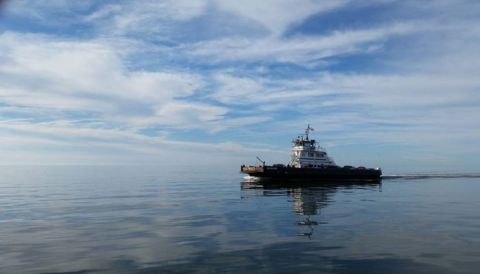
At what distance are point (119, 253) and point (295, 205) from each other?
23000 millimetres

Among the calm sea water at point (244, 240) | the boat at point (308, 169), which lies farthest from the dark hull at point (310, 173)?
the calm sea water at point (244, 240)

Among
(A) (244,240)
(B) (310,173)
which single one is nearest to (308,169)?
(B) (310,173)

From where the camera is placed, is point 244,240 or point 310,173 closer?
point 244,240

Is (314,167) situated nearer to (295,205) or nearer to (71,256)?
(295,205)

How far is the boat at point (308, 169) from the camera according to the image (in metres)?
80.2

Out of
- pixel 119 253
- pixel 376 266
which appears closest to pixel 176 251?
pixel 119 253

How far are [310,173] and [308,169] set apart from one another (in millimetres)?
790

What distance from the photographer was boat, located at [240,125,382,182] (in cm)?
8019

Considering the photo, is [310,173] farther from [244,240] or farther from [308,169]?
[244,240]

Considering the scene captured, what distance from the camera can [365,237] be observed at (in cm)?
2344

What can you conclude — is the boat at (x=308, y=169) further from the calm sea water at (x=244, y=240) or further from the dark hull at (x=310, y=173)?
the calm sea water at (x=244, y=240)

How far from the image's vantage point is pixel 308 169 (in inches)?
3226

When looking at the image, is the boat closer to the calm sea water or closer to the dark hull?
the dark hull

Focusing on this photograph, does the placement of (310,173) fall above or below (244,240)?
above
